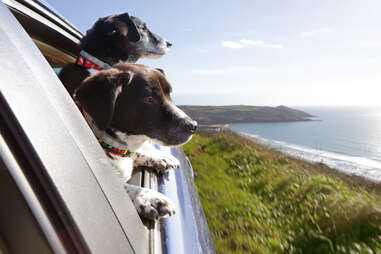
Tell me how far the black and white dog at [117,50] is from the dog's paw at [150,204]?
2.50 ft

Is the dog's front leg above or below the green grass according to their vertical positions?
above

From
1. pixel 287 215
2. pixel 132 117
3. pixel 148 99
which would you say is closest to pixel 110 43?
pixel 148 99

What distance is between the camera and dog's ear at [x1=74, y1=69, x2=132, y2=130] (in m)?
1.88

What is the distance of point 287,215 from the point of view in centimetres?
505

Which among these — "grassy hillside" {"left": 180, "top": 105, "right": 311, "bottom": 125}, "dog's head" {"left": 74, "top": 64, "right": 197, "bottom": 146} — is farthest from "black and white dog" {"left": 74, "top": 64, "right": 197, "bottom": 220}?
"grassy hillside" {"left": 180, "top": 105, "right": 311, "bottom": 125}

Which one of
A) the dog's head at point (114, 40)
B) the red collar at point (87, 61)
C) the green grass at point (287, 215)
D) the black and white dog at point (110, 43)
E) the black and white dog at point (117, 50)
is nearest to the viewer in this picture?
the black and white dog at point (117, 50)

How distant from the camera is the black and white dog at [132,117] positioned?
1743 mm

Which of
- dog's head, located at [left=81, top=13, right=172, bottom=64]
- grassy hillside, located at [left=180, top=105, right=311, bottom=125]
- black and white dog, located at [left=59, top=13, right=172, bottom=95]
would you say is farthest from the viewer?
grassy hillside, located at [left=180, top=105, right=311, bottom=125]

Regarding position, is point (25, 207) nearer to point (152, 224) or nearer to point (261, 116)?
point (152, 224)

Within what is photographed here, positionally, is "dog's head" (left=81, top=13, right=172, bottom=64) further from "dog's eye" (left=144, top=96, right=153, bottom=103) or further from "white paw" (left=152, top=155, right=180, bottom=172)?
"white paw" (left=152, top=155, right=180, bottom=172)

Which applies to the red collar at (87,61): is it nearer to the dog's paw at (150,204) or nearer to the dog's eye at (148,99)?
the dog's eye at (148,99)

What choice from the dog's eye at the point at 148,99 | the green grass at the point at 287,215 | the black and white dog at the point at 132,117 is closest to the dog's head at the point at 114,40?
the black and white dog at the point at 132,117

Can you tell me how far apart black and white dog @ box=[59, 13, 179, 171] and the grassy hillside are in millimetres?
60708

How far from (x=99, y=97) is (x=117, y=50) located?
2.08m
